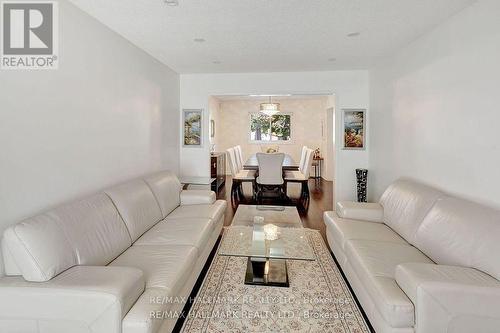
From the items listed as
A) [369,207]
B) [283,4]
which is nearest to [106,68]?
[283,4]

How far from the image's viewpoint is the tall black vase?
15.4ft

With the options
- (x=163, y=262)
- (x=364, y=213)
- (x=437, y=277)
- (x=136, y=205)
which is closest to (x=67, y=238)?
(x=163, y=262)

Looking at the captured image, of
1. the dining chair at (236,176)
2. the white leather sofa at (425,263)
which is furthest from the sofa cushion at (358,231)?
the dining chair at (236,176)

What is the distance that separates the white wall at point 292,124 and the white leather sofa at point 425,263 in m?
6.02

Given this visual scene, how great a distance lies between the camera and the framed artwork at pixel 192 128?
5.22 metres

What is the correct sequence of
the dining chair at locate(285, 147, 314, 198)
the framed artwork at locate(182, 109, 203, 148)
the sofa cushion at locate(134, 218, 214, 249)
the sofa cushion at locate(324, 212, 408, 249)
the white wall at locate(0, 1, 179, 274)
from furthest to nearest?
the dining chair at locate(285, 147, 314, 198), the framed artwork at locate(182, 109, 203, 148), the sofa cushion at locate(324, 212, 408, 249), the sofa cushion at locate(134, 218, 214, 249), the white wall at locate(0, 1, 179, 274)

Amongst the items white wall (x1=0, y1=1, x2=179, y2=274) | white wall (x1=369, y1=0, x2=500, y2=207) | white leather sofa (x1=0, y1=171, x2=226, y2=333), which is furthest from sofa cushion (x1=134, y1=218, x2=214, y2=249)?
white wall (x1=369, y1=0, x2=500, y2=207)

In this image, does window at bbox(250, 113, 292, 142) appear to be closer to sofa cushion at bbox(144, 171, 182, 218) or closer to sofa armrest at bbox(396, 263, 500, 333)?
sofa cushion at bbox(144, 171, 182, 218)

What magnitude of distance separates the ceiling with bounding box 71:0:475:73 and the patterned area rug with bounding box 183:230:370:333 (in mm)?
2473

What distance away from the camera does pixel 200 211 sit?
132 inches

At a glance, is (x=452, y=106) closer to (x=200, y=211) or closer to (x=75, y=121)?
(x=200, y=211)

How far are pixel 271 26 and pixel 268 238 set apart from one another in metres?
2.14

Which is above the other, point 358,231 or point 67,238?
point 67,238

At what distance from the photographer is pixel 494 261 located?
5.47 feet
